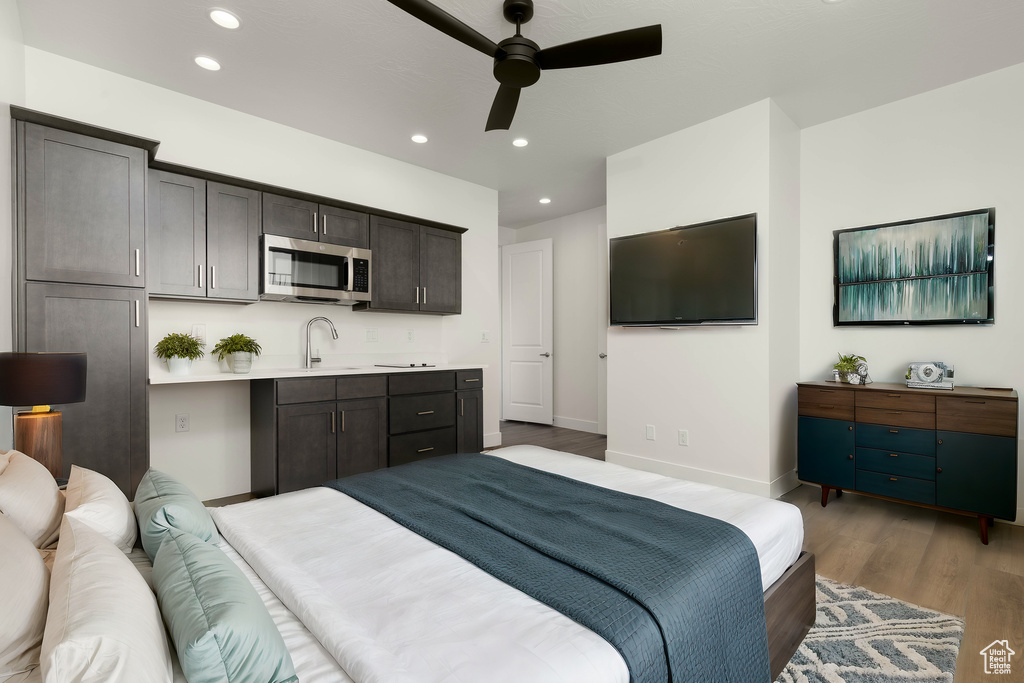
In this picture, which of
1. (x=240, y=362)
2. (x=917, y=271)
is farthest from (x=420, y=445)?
(x=917, y=271)

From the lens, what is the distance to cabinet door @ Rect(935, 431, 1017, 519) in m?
2.63

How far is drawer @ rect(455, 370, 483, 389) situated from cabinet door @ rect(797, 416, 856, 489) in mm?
2532

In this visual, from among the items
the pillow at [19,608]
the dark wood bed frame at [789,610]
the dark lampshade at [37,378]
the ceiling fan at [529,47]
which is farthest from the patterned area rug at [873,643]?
the dark lampshade at [37,378]

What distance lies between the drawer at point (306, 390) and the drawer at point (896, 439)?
3550mm

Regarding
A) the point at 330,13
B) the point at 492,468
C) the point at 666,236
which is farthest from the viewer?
the point at 666,236

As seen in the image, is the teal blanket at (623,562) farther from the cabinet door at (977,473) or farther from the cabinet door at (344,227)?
the cabinet door at (344,227)

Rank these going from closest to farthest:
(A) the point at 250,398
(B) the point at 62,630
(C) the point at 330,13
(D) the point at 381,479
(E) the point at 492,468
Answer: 1. (B) the point at 62,630
2. (D) the point at 381,479
3. (E) the point at 492,468
4. (C) the point at 330,13
5. (A) the point at 250,398

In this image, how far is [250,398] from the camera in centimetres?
353

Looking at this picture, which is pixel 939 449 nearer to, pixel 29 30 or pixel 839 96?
pixel 839 96

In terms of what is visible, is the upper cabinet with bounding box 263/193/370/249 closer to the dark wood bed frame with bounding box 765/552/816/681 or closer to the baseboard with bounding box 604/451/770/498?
the baseboard with bounding box 604/451/770/498

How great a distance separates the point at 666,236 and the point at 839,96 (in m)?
1.44

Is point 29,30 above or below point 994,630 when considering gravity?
above

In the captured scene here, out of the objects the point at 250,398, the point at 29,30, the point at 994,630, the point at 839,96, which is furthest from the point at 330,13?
the point at 994,630

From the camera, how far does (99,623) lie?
2.26 feet
